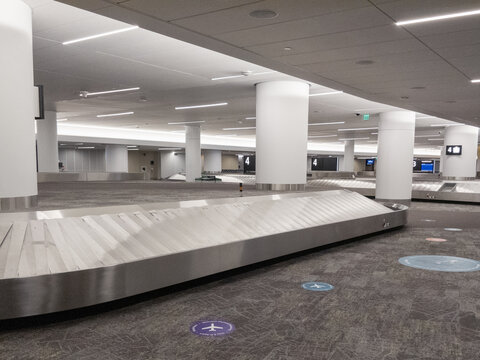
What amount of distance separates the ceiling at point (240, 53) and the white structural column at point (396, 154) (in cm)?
180

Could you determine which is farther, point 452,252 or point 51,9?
point 452,252

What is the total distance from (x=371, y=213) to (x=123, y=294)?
7149mm

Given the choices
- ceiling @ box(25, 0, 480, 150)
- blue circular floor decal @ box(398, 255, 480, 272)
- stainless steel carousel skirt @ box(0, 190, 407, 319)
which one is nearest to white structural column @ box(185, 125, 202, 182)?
ceiling @ box(25, 0, 480, 150)

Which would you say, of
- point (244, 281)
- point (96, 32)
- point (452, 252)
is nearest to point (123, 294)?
point (244, 281)

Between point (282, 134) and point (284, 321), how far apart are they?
8.08 meters

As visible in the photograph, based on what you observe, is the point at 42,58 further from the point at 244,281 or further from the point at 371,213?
the point at 371,213

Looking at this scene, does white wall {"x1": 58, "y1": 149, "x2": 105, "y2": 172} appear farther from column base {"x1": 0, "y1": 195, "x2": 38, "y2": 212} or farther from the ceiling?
column base {"x1": 0, "y1": 195, "x2": 38, "y2": 212}

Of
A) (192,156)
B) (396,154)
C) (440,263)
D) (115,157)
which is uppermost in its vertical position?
(396,154)

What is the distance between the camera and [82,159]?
40.0m

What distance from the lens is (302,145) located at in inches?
472

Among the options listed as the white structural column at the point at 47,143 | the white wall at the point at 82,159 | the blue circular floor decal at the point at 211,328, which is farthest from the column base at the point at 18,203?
the white wall at the point at 82,159

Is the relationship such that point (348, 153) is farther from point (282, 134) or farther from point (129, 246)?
point (129, 246)

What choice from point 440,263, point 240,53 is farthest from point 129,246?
point 440,263

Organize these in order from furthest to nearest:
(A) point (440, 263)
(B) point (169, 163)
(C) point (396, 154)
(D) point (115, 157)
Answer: (B) point (169, 163)
(D) point (115, 157)
(C) point (396, 154)
(A) point (440, 263)
